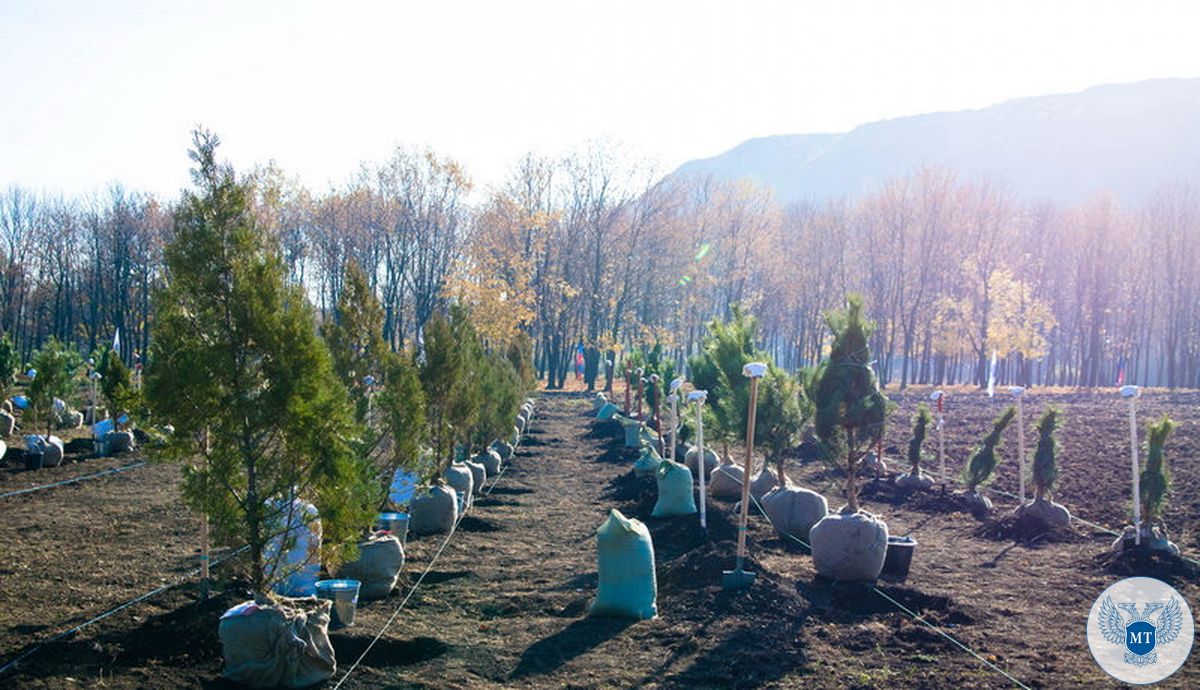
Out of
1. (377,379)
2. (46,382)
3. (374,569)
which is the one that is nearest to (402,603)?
(374,569)

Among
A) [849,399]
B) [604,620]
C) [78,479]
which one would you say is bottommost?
[78,479]

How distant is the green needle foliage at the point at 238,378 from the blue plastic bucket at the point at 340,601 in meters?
0.76

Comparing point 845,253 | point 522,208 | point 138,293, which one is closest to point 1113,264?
point 845,253

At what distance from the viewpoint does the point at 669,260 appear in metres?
61.1

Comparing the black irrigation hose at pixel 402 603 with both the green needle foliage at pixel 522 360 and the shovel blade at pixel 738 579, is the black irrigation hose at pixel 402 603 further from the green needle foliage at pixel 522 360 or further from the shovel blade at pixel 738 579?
the green needle foliage at pixel 522 360

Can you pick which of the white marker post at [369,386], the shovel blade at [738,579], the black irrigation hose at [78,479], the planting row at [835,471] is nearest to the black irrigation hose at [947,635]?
the planting row at [835,471]

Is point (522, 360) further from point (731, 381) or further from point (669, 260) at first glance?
point (669, 260)

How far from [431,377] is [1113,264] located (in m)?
56.6

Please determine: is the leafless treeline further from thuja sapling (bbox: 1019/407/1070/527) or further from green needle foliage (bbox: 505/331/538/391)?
thuja sapling (bbox: 1019/407/1070/527)

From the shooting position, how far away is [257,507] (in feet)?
23.7

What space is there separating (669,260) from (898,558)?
51708 millimetres

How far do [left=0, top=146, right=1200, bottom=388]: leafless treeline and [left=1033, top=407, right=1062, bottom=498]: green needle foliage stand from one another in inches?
1349

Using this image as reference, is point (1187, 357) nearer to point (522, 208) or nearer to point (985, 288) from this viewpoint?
point (985, 288)

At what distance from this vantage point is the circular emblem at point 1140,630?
6809 mm
